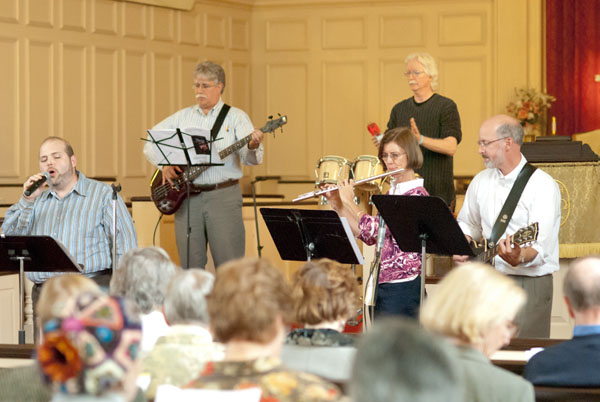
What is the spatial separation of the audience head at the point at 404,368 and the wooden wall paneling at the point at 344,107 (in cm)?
995

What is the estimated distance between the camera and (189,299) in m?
2.65

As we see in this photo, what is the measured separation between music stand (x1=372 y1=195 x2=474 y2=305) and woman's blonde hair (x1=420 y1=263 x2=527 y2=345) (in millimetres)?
1868

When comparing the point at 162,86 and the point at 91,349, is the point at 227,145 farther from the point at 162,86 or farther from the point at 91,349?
the point at 91,349

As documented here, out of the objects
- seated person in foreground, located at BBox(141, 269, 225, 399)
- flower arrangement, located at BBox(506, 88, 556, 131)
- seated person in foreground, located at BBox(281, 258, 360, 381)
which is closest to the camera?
seated person in foreground, located at BBox(141, 269, 225, 399)

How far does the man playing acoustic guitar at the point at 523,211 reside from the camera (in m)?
4.56

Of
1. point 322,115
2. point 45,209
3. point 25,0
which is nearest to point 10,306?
point 45,209

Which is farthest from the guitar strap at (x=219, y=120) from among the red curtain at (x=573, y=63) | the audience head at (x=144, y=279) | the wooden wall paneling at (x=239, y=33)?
the red curtain at (x=573, y=63)

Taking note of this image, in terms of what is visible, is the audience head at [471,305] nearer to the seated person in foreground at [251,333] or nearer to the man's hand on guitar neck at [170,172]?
the seated person in foreground at [251,333]

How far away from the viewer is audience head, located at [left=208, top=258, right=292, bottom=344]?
6.81 ft

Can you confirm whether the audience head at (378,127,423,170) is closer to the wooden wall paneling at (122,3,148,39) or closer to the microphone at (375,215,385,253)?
the microphone at (375,215,385,253)

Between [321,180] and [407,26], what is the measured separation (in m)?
6.18

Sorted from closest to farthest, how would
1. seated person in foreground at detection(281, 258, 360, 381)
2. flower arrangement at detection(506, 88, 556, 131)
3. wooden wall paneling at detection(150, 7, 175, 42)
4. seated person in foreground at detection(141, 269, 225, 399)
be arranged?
seated person in foreground at detection(141, 269, 225, 399) < seated person in foreground at detection(281, 258, 360, 381) < wooden wall paneling at detection(150, 7, 175, 42) < flower arrangement at detection(506, 88, 556, 131)

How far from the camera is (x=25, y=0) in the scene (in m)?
9.09

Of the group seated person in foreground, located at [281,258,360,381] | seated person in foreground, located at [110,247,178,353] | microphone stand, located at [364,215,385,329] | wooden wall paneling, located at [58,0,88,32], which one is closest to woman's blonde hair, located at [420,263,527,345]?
seated person in foreground, located at [281,258,360,381]
